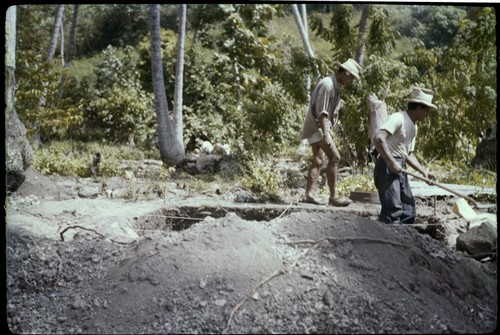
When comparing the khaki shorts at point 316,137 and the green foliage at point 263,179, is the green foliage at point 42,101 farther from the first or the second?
the khaki shorts at point 316,137

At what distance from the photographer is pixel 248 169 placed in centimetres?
425

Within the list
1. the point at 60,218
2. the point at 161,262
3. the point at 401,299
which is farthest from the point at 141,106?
the point at 401,299

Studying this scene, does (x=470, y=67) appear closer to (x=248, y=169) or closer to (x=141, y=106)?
(x=248, y=169)

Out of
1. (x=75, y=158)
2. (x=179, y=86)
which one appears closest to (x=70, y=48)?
(x=75, y=158)

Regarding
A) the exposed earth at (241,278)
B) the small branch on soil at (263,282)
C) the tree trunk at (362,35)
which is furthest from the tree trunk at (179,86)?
the small branch on soil at (263,282)

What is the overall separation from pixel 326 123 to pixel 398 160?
0.54m

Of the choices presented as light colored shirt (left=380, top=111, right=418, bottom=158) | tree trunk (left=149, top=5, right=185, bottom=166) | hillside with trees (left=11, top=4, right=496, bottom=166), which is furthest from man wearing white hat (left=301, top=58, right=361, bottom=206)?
→ tree trunk (left=149, top=5, right=185, bottom=166)

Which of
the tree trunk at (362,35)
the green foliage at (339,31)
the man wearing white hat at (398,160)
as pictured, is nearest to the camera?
the man wearing white hat at (398,160)

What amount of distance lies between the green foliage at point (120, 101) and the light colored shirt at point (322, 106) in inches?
52.4

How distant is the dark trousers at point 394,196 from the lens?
337 cm

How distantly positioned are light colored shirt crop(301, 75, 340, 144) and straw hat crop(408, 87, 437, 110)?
56 cm

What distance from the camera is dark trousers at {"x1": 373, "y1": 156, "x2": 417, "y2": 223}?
337 cm

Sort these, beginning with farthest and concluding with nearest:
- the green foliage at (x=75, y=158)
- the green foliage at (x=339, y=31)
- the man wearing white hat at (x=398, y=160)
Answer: the green foliage at (x=75, y=158), the green foliage at (x=339, y=31), the man wearing white hat at (x=398, y=160)

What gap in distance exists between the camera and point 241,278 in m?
2.59
